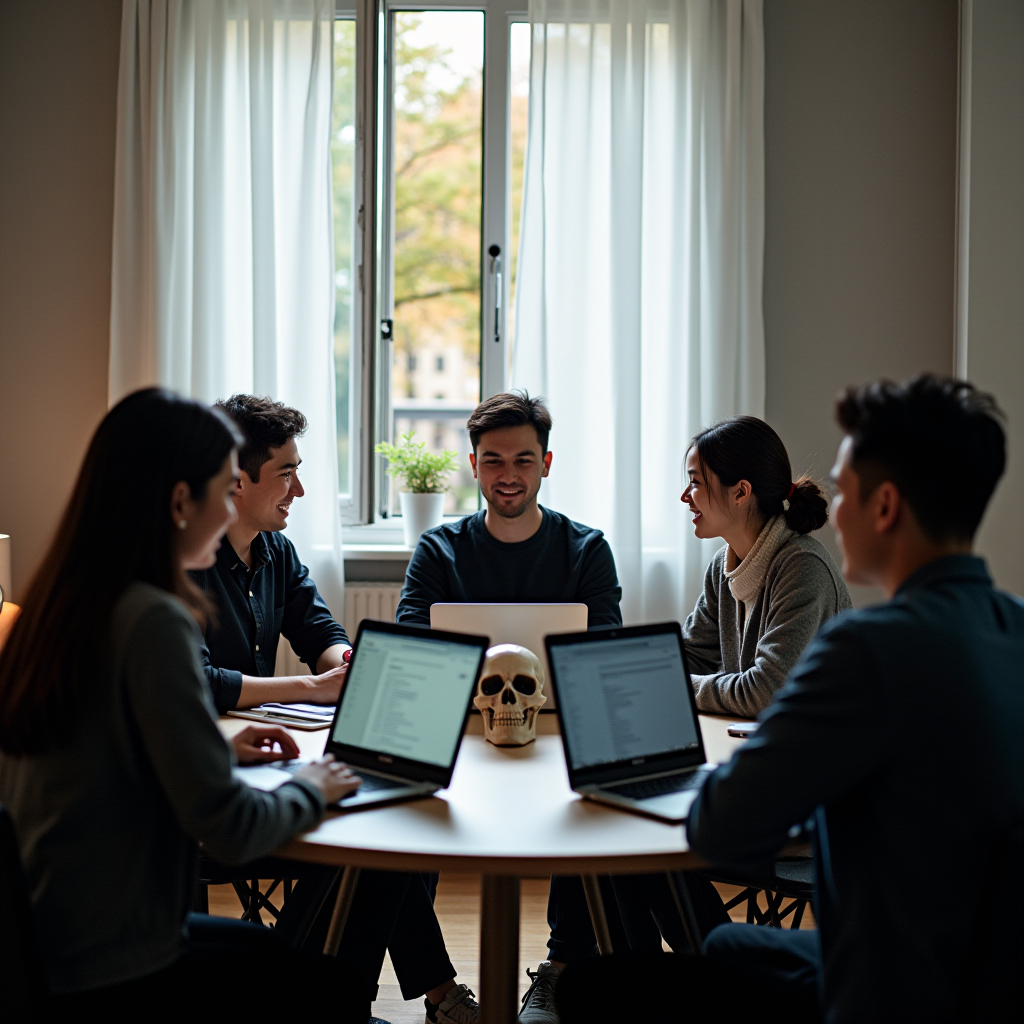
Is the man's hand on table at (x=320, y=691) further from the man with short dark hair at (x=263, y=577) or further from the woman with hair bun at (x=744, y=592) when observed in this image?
the woman with hair bun at (x=744, y=592)

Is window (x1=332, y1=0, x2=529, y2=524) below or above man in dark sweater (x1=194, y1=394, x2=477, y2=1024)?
above

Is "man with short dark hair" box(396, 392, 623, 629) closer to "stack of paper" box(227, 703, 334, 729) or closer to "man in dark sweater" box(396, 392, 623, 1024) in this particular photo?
"man in dark sweater" box(396, 392, 623, 1024)

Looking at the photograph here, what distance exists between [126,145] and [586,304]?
1616 mm

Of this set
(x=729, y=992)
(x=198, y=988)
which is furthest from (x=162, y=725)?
(x=729, y=992)

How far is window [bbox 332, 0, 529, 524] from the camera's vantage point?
11.6 feet

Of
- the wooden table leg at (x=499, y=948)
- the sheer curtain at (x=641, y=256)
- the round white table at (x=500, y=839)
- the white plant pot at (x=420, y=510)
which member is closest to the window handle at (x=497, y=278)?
the sheer curtain at (x=641, y=256)

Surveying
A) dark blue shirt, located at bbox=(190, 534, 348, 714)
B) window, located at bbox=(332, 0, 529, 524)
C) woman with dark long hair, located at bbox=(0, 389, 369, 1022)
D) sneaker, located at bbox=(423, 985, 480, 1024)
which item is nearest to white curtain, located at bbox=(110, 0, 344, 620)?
window, located at bbox=(332, 0, 529, 524)

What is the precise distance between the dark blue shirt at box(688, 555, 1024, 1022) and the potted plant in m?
2.33

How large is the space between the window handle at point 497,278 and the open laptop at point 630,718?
2125mm

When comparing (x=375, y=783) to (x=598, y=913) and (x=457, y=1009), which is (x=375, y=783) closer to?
(x=598, y=913)

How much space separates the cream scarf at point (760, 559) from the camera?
2.16 m

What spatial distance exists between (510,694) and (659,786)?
14.3 inches

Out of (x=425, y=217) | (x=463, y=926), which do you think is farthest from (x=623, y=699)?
(x=425, y=217)

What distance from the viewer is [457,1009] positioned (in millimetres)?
2180
